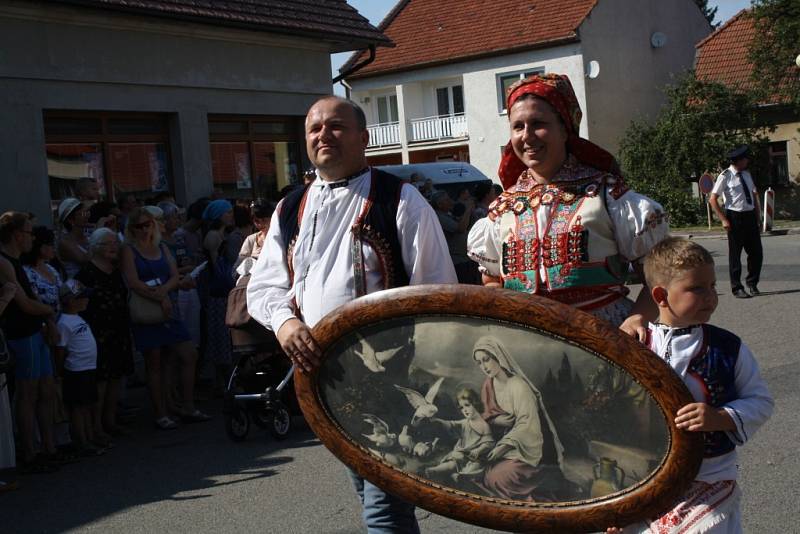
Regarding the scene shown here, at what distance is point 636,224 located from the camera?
3393 mm

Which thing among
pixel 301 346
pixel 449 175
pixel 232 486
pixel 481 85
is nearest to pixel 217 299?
pixel 232 486

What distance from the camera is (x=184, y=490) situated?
6.70 meters

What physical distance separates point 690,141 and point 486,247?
30.1m

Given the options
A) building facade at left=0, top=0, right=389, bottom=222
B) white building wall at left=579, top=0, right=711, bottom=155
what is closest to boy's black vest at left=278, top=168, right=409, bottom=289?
building facade at left=0, top=0, right=389, bottom=222

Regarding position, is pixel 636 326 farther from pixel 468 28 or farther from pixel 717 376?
pixel 468 28

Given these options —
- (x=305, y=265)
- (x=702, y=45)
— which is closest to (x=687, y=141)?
(x=702, y=45)

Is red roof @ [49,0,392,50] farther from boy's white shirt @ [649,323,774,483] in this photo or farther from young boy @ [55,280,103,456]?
boy's white shirt @ [649,323,774,483]

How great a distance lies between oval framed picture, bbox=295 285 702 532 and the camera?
108 inches

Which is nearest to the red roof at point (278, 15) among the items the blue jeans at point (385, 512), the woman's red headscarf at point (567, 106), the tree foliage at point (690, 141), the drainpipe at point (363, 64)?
the drainpipe at point (363, 64)

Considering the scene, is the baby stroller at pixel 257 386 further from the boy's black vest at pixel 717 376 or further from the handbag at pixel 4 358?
the boy's black vest at pixel 717 376

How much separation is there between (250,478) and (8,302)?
208 centimetres

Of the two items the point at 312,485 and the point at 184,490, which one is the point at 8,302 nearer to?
the point at 184,490

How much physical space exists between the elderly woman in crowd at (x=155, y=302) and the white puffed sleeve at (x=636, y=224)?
581 centimetres

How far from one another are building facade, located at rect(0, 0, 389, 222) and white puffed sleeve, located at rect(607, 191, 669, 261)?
35.6ft
